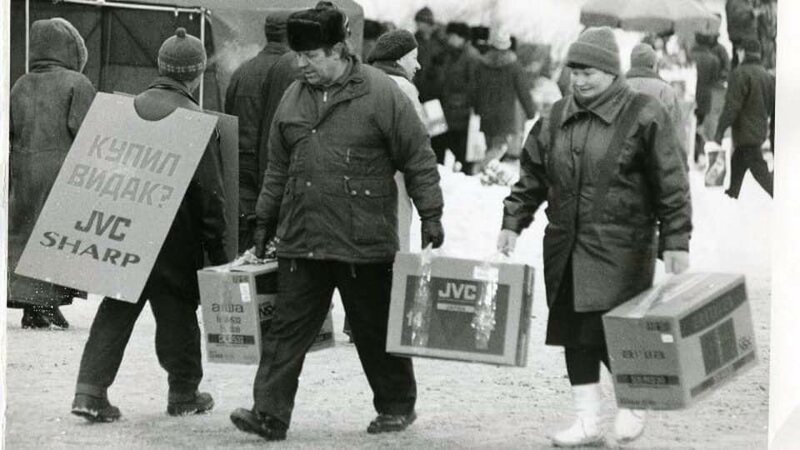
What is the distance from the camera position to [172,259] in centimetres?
616

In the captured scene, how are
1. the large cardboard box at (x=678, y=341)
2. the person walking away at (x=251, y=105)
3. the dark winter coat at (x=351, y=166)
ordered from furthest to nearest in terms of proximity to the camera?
1. the person walking away at (x=251, y=105)
2. the dark winter coat at (x=351, y=166)
3. the large cardboard box at (x=678, y=341)

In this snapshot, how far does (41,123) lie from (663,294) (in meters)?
2.61

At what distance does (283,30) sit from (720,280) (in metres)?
2.08

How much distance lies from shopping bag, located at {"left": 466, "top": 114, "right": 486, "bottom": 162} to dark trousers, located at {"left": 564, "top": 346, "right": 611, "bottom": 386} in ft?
3.05

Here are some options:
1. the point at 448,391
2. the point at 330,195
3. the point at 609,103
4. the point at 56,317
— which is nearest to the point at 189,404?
the point at 56,317

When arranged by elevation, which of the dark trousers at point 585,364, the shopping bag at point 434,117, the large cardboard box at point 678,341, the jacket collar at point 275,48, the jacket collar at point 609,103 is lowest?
the dark trousers at point 585,364

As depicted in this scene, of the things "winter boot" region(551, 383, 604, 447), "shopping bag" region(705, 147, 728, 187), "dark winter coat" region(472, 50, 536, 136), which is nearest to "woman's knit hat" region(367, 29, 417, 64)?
"dark winter coat" region(472, 50, 536, 136)

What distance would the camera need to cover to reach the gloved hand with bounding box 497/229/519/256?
230 inches

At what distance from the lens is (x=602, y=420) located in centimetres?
601

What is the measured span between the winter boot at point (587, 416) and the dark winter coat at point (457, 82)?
1227 millimetres

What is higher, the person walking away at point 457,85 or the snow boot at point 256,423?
the person walking away at point 457,85

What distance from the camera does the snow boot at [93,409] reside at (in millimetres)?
6168

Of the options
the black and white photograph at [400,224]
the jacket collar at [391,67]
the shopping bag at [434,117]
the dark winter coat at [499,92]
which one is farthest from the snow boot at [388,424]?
the jacket collar at [391,67]

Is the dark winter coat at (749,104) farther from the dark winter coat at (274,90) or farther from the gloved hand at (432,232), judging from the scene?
the dark winter coat at (274,90)
